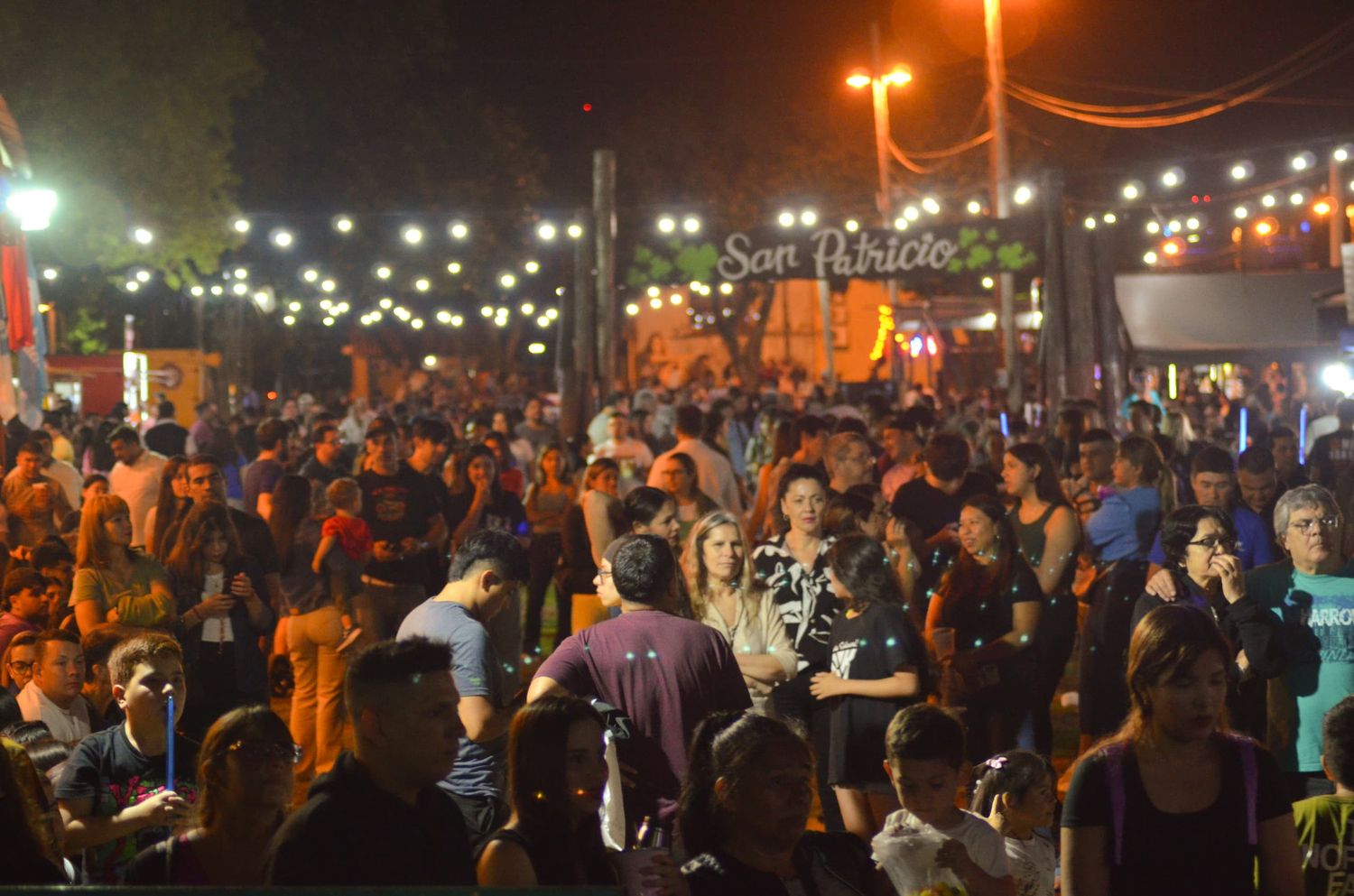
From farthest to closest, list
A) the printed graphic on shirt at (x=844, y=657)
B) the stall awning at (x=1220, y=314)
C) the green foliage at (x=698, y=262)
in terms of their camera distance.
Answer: the stall awning at (x=1220, y=314), the green foliage at (x=698, y=262), the printed graphic on shirt at (x=844, y=657)

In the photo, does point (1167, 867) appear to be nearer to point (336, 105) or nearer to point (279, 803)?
point (279, 803)

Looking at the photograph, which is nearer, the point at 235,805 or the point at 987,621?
the point at 235,805

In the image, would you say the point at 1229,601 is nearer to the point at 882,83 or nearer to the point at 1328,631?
the point at 1328,631

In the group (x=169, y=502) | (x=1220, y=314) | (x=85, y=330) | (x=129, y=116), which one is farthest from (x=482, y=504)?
(x=85, y=330)

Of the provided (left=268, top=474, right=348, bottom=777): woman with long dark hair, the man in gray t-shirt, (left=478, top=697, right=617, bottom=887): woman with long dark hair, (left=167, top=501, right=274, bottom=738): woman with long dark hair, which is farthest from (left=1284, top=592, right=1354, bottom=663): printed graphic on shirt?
(left=268, top=474, right=348, bottom=777): woman with long dark hair

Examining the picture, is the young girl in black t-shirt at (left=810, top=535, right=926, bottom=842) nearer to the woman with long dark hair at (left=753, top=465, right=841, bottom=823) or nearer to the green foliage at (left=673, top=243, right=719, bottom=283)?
the woman with long dark hair at (left=753, top=465, right=841, bottom=823)

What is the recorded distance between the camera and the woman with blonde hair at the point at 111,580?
6832mm

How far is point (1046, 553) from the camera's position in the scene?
771 cm

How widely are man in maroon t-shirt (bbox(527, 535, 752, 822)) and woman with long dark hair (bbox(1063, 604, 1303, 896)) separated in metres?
1.37

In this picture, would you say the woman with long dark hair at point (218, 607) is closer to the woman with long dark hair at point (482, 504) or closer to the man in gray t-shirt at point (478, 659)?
the man in gray t-shirt at point (478, 659)

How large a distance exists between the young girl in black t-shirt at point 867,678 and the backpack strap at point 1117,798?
1954mm

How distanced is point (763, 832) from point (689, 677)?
4.33ft

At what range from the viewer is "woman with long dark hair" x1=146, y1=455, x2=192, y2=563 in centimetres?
844

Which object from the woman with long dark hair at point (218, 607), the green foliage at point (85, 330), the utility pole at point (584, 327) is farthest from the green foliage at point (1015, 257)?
the green foliage at point (85, 330)
